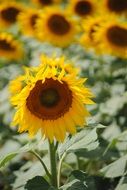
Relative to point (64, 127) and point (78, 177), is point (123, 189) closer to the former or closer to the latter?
point (78, 177)

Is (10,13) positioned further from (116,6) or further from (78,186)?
(78,186)

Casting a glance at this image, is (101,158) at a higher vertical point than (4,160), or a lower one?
lower

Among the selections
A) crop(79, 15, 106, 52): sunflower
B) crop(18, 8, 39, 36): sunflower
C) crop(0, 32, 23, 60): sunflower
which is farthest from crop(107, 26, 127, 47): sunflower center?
crop(18, 8, 39, 36): sunflower

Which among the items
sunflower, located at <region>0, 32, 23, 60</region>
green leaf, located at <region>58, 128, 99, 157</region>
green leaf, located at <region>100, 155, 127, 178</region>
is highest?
green leaf, located at <region>58, 128, 99, 157</region>

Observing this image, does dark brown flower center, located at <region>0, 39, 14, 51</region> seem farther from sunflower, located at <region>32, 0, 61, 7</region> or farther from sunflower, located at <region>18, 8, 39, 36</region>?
sunflower, located at <region>32, 0, 61, 7</region>

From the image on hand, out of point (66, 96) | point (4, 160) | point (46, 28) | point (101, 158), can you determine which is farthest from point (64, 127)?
point (46, 28)

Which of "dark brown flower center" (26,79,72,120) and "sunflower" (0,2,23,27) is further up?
"dark brown flower center" (26,79,72,120)

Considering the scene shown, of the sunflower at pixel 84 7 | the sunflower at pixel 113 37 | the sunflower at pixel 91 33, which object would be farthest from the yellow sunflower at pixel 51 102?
the sunflower at pixel 84 7

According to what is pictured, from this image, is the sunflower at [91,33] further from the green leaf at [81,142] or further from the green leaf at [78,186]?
the green leaf at [78,186]
